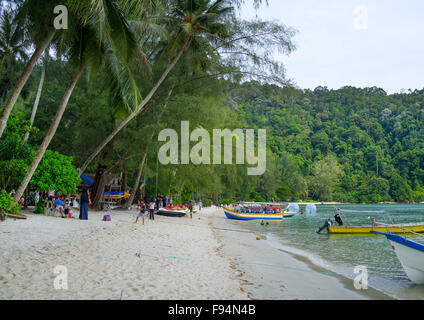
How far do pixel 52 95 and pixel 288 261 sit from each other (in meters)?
20.0

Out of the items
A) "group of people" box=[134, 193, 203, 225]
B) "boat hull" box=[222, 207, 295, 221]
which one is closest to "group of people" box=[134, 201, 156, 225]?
"group of people" box=[134, 193, 203, 225]

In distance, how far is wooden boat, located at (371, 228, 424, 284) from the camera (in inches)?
345

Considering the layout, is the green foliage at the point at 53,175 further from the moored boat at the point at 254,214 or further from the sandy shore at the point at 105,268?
the moored boat at the point at 254,214

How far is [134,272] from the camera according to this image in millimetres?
6594

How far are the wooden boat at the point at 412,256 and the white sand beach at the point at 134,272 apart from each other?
7.27ft

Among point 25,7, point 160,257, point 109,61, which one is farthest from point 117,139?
point 160,257

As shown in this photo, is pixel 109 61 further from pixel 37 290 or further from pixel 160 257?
pixel 37 290

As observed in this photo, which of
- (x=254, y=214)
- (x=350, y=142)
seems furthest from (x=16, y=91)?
(x=350, y=142)

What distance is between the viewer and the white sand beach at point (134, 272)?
210 inches

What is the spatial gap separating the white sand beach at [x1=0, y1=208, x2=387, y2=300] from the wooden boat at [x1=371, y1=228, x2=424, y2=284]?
87.2 inches

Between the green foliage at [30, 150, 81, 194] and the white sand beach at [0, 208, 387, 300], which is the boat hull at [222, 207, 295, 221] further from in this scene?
the white sand beach at [0, 208, 387, 300]

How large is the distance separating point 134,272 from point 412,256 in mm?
7823
